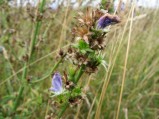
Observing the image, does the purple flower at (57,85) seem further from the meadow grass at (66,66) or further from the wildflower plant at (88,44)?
the meadow grass at (66,66)

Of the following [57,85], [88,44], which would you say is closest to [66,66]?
[57,85]

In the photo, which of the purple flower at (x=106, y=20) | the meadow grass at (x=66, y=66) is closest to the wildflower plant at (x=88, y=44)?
the purple flower at (x=106, y=20)

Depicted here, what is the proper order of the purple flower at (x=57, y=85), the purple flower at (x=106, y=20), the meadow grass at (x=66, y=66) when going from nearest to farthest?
the purple flower at (x=106, y=20) → the purple flower at (x=57, y=85) → the meadow grass at (x=66, y=66)

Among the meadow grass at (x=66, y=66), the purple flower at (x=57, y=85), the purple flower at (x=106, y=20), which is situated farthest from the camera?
the meadow grass at (x=66, y=66)

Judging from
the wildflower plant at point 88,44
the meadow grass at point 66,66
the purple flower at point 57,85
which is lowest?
the meadow grass at point 66,66

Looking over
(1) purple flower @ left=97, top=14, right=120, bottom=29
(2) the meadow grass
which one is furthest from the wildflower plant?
(2) the meadow grass

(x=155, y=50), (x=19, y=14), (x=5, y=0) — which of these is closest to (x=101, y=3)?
(x=5, y=0)

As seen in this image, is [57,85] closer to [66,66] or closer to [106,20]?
[106,20]

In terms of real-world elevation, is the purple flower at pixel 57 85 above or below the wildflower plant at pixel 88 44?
below

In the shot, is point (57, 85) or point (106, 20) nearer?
point (106, 20)

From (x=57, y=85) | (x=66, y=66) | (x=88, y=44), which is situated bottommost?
(x=66, y=66)

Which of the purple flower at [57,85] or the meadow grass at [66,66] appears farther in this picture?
the meadow grass at [66,66]

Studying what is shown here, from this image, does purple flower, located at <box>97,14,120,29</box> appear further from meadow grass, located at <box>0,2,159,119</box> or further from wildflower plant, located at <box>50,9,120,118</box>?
meadow grass, located at <box>0,2,159,119</box>

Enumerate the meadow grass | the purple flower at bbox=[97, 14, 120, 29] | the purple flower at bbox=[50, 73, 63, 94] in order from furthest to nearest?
the meadow grass < the purple flower at bbox=[50, 73, 63, 94] < the purple flower at bbox=[97, 14, 120, 29]
